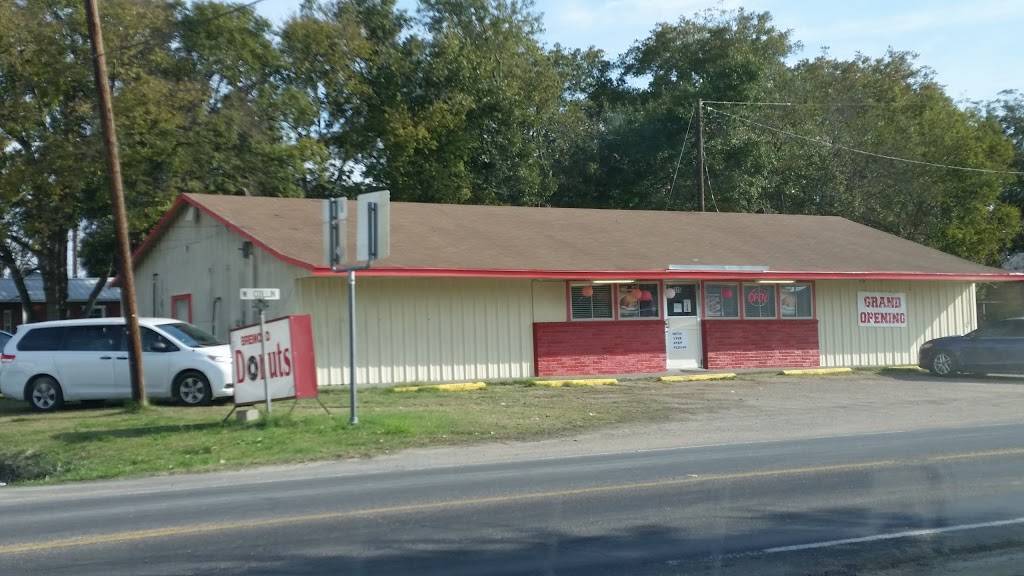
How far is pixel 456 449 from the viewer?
603 inches

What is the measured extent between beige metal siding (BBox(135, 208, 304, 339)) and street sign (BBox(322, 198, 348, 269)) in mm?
5429

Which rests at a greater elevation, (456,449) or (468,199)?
(468,199)

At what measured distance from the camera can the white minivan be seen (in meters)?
19.8

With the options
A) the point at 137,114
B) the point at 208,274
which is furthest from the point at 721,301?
the point at 137,114

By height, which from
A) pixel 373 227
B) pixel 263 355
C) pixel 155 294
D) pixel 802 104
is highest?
pixel 802 104

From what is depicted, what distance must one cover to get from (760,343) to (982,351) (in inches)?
206

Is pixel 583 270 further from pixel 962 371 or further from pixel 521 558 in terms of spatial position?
pixel 521 558

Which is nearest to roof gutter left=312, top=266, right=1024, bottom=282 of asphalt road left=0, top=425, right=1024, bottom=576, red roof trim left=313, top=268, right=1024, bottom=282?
red roof trim left=313, top=268, right=1024, bottom=282

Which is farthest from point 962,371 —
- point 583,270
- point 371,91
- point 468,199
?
point 371,91

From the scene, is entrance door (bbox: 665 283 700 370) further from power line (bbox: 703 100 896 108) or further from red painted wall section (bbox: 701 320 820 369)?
power line (bbox: 703 100 896 108)

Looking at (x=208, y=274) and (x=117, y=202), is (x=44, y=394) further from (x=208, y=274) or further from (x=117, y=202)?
(x=208, y=274)

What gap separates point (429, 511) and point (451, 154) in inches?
1207

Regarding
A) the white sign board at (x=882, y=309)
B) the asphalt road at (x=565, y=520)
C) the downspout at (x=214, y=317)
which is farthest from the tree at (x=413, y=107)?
the asphalt road at (x=565, y=520)

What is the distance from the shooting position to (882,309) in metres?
29.2
